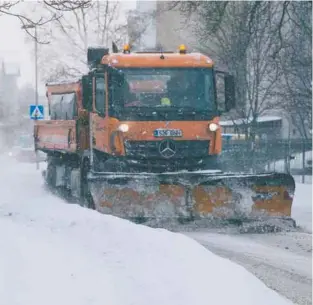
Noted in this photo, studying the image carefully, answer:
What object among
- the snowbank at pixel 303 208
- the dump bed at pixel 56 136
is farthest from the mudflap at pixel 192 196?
the dump bed at pixel 56 136

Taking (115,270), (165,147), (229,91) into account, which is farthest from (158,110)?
(115,270)

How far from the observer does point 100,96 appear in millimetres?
13664

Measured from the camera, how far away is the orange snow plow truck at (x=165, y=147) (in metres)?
12.8

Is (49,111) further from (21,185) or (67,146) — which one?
(21,185)

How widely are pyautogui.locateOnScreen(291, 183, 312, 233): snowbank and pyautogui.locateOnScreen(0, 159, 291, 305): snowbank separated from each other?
5483 mm

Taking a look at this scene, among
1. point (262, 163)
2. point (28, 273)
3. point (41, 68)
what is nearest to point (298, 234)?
point (28, 273)

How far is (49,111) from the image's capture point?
797 inches

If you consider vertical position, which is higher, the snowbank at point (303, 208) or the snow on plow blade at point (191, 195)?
the snow on plow blade at point (191, 195)

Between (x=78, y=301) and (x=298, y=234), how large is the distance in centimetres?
720

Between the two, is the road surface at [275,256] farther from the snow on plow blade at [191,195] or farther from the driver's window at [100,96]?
the driver's window at [100,96]

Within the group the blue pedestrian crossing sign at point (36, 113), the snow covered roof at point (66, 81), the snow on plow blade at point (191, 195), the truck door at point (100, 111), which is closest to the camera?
the snow on plow blade at point (191, 195)

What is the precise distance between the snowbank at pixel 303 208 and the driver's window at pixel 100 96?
4.26 m

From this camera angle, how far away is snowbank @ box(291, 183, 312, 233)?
14.8 metres

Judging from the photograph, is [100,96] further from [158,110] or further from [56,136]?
[56,136]
